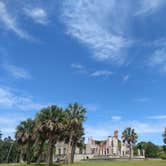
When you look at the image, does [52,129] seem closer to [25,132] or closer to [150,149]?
[25,132]

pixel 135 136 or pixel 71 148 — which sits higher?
pixel 135 136

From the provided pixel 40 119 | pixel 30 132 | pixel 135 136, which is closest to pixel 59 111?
pixel 40 119

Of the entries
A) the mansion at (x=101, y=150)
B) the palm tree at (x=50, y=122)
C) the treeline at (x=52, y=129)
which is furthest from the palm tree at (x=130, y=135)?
the palm tree at (x=50, y=122)

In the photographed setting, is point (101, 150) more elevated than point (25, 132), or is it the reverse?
point (101, 150)

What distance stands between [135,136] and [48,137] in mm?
42390

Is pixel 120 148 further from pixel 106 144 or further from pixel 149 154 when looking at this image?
pixel 149 154

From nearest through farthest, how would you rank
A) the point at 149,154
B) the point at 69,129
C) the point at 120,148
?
the point at 69,129, the point at 120,148, the point at 149,154

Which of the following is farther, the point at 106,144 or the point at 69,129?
the point at 106,144

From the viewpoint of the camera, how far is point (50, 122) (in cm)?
5519

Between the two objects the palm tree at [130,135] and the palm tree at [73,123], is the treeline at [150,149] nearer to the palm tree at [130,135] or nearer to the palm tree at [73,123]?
the palm tree at [130,135]

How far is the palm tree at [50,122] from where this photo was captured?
55456 mm

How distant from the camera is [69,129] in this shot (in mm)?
65625

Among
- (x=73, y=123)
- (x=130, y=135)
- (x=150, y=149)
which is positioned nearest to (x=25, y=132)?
(x=73, y=123)

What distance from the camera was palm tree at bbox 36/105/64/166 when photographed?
55.5 m
